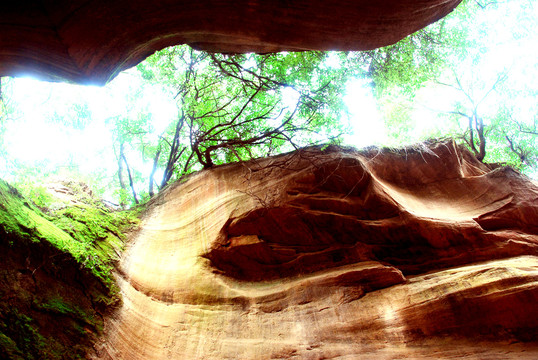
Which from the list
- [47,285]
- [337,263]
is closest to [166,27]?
[47,285]

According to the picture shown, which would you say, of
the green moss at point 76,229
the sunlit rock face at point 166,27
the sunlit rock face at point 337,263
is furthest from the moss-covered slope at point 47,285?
the sunlit rock face at point 166,27

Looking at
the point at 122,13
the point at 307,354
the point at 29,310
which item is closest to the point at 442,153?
the point at 307,354

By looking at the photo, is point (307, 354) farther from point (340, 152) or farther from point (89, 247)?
point (340, 152)

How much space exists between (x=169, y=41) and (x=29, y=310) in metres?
4.30

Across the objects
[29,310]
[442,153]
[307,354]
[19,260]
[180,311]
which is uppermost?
[442,153]

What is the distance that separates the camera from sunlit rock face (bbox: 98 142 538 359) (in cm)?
621

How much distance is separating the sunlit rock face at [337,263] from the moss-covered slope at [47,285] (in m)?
0.48

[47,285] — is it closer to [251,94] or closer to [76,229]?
[76,229]

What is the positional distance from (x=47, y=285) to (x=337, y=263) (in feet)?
18.2

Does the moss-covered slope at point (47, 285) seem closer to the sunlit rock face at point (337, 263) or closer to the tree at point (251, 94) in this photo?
the sunlit rock face at point (337, 263)

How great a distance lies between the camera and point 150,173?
43.4ft

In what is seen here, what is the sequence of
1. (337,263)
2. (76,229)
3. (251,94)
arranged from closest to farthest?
1. (76,229)
2. (337,263)
3. (251,94)

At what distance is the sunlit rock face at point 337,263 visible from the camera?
6.21 meters

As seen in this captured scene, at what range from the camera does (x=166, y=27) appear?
4.19 meters
